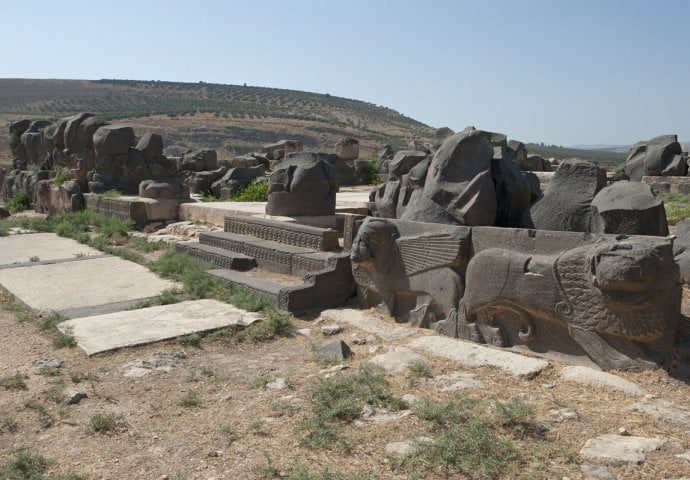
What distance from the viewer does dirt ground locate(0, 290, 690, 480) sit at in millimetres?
2893

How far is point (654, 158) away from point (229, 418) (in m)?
15.6

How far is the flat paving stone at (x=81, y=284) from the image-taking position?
6199 millimetres

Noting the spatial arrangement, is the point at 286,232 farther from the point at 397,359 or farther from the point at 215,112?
the point at 215,112

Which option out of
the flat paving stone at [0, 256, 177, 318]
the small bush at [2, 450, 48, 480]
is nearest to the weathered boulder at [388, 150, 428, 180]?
the flat paving stone at [0, 256, 177, 318]

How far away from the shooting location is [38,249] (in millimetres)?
9609

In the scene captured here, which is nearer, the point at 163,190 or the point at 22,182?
the point at 163,190

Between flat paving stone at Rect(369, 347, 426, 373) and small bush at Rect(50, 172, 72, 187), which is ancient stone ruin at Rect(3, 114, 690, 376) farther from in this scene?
small bush at Rect(50, 172, 72, 187)

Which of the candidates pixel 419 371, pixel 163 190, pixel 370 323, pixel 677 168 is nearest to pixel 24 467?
pixel 419 371

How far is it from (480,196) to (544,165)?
60.0 ft

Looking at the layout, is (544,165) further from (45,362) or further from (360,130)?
(360,130)

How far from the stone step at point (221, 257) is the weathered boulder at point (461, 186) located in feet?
8.27

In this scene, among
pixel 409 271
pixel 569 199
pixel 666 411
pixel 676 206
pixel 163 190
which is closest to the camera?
pixel 666 411

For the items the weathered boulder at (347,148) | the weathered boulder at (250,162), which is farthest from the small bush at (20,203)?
the weathered boulder at (347,148)

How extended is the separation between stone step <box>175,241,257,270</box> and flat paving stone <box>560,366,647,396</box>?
4.42 metres
